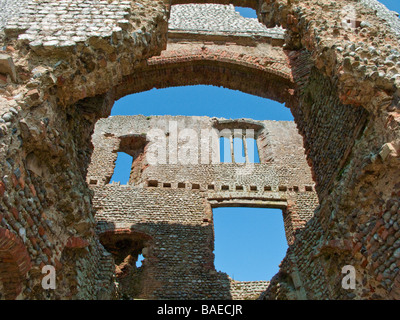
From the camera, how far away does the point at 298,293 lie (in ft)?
17.3

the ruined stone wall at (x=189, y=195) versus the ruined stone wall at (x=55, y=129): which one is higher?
the ruined stone wall at (x=189, y=195)

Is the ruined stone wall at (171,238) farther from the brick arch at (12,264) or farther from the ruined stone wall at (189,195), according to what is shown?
the brick arch at (12,264)

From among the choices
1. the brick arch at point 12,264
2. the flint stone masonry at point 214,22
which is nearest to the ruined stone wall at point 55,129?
the brick arch at point 12,264

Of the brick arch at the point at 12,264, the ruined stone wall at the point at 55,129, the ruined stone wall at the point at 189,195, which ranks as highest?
the ruined stone wall at the point at 189,195

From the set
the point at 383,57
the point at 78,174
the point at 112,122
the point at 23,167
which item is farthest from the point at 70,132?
the point at 112,122

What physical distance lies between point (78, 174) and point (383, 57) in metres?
3.93

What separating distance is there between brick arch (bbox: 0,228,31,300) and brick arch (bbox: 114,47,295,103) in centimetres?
503

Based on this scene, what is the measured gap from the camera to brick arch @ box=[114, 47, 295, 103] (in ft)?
24.2

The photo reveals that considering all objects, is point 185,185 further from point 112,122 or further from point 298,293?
point 298,293

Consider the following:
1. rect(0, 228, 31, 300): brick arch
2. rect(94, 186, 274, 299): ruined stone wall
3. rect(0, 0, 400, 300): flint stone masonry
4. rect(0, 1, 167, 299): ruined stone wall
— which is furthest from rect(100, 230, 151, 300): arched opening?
rect(0, 228, 31, 300): brick arch

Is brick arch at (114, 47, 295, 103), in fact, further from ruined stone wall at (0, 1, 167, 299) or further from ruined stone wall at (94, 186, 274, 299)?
ruined stone wall at (94, 186, 274, 299)

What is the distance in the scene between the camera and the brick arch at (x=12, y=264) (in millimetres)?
2529

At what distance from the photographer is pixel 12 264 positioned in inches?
106

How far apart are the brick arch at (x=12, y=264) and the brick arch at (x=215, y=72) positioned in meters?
5.03
